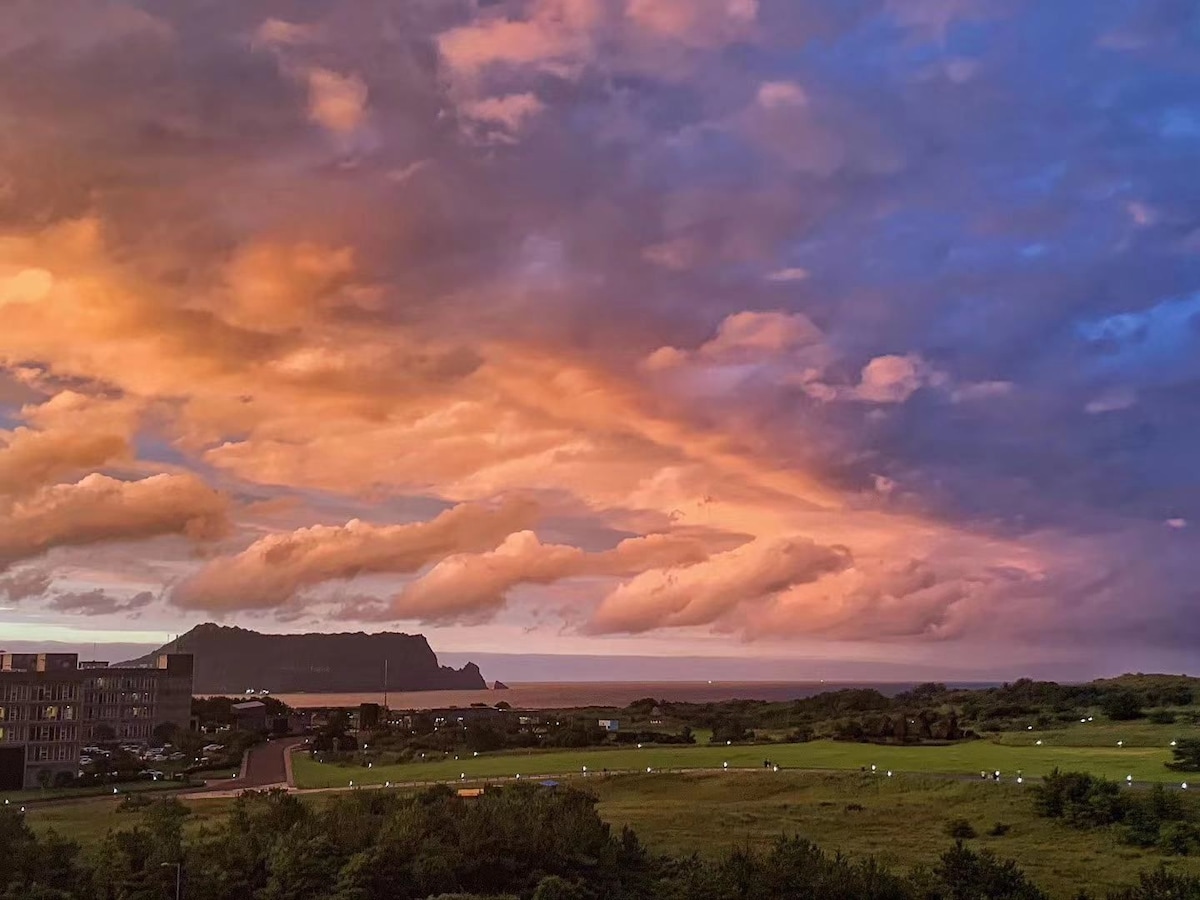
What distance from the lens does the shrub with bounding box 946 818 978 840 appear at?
52156 mm

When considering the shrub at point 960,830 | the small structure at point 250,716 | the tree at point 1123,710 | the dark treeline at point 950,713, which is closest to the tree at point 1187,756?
the shrub at point 960,830

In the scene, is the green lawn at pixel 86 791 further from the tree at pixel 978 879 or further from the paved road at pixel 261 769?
the tree at pixel 978 879

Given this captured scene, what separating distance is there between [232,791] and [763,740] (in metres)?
46.1

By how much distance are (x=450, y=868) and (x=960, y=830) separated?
26873 millimetres

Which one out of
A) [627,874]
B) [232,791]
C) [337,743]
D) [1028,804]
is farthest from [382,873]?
[337,743]

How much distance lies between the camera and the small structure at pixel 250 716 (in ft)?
473

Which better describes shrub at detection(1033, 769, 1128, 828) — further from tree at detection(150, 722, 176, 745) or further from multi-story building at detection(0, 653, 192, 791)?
tree at detection(150, 722, 176, 745)

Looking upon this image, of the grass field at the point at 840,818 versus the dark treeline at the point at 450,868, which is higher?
the dark treeline at the point at 450,868

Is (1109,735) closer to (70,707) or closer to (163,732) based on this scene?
(70,707)

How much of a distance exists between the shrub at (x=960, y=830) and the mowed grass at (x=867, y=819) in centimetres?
38

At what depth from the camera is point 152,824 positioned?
136ft

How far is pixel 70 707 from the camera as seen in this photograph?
99.9m

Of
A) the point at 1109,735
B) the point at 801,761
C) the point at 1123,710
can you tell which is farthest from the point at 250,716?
the point at 1109,735

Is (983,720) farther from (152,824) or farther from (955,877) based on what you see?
(152,824)
